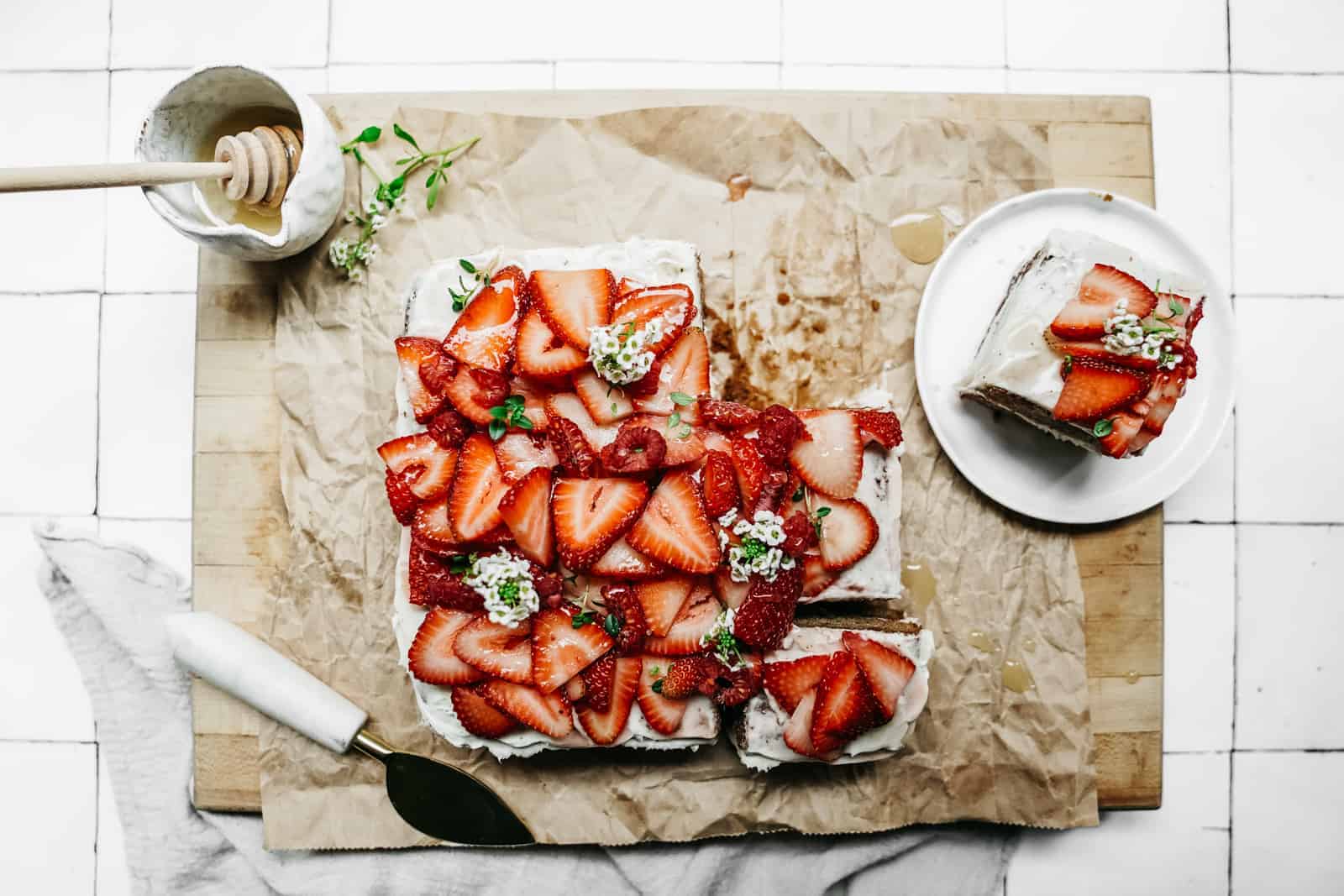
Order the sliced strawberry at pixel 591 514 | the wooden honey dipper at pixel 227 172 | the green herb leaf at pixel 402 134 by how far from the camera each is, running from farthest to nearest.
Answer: the green herb leaf at pixel 402 134, the sliced strawberry at pixel 591 514, the wooden honey dipper at pixel 227 172

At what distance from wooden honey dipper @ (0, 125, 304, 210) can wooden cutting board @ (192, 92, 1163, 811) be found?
254mm

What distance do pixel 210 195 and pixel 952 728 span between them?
2.59 m

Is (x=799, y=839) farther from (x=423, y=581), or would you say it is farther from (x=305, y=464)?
(x=305, y=464)

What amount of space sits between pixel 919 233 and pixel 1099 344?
617 mm

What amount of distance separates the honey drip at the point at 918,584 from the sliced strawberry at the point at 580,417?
0.97m

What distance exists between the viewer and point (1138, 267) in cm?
230

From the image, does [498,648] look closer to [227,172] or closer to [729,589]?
[729,589]

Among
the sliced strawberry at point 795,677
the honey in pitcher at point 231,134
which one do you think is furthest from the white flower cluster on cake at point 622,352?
the honey in pitcher at point 231,134

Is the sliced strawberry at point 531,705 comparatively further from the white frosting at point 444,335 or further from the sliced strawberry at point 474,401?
the sliced strawberry at point 474,401

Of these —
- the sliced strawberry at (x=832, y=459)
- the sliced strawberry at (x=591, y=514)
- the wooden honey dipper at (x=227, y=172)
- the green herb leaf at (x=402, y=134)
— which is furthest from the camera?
the green herb leaf at (x=402, y=134)

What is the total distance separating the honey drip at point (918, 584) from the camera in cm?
255

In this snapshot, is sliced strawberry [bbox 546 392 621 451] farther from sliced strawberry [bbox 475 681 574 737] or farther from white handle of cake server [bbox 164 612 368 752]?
Result: white handle of cake server [bbox 164 612 368 752]

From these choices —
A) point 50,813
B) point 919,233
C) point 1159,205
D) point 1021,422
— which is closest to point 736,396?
point 919,233

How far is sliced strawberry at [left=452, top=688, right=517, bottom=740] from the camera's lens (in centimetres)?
227
